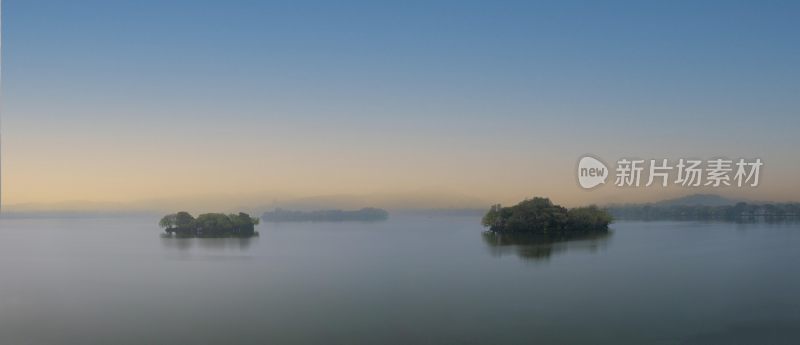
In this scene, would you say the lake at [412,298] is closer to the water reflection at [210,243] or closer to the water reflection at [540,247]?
the water reflection at [540,247]

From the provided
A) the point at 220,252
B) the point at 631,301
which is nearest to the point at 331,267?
the point at 220,252

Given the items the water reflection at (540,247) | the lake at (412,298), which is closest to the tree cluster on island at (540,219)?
the water reflection at (540,247)

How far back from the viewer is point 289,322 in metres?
12.2

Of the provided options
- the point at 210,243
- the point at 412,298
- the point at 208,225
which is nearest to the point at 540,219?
the point at 210,243

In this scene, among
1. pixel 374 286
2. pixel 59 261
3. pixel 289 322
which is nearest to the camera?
pixel 289 322

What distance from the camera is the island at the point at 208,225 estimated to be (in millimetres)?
40250

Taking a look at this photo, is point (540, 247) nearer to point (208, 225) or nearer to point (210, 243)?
point (210, 243)

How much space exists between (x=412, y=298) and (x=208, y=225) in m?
28.8

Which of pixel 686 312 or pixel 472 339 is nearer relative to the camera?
pixel 472 339

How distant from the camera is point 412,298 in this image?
14.8 m

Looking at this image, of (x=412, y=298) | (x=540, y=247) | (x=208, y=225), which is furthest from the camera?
(x=208, y=225)

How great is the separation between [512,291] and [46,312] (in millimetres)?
11656

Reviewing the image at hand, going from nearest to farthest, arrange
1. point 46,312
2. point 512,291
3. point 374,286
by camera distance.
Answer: point 46,312 → point 512,291 → point 374,286

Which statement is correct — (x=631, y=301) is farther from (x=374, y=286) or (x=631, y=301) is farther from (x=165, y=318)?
(x=165, y=318)
